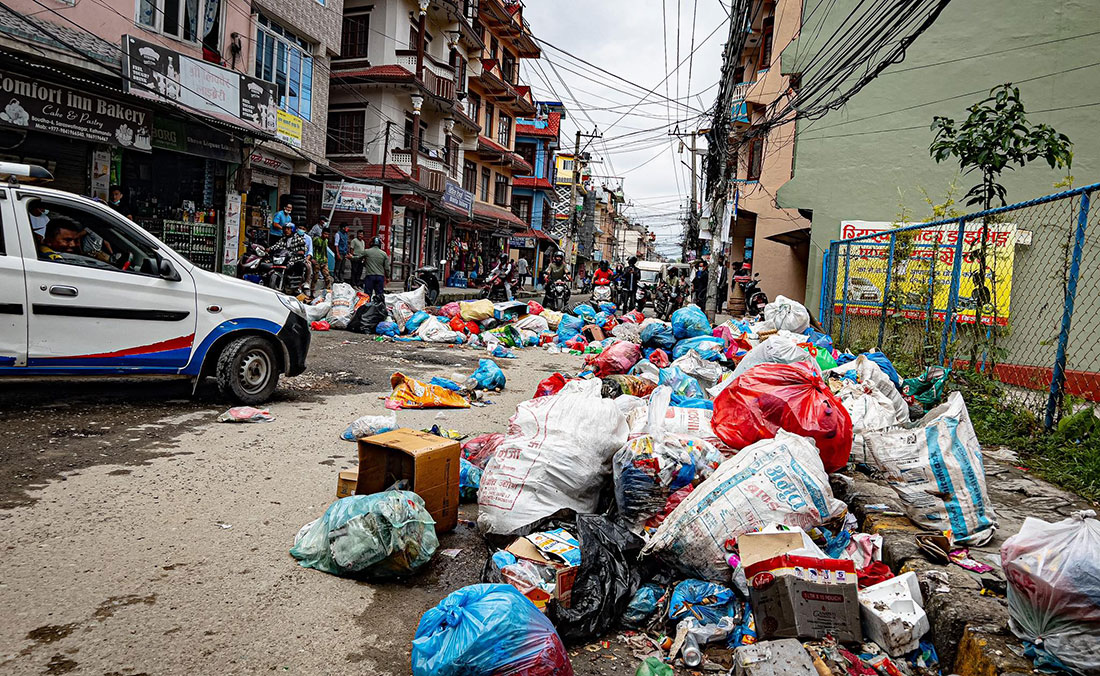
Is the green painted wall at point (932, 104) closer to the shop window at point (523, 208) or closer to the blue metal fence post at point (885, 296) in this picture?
the blue metal fence post at point (885, 296)

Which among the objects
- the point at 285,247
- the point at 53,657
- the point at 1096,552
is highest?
the point at 285,247

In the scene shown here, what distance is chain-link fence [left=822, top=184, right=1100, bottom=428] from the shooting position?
508 centimetres

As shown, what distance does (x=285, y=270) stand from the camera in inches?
537

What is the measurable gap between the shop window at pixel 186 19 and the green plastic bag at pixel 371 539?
1296 centimetres

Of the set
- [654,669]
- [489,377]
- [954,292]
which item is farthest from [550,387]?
[954,292]

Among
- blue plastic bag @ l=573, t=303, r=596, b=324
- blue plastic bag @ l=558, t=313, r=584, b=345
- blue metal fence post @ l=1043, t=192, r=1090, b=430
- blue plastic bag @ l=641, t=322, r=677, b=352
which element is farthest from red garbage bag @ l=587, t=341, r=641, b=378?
blue plastic bag @ l=573, t=303, r=596, b=324

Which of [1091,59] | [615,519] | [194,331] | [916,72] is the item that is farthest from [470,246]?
[615,519]

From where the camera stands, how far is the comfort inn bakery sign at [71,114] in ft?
31.6

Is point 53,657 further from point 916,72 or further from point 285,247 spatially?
point 916,72

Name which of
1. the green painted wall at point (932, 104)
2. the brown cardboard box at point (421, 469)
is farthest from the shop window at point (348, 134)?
the brown cardboard box at point (421, 469)

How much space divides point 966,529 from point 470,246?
112 ft

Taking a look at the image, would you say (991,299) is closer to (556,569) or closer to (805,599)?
(805,599)

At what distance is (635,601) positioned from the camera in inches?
109

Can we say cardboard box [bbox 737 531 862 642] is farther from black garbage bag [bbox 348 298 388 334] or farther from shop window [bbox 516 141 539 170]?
shop window [bbox 516 141 539 170]
